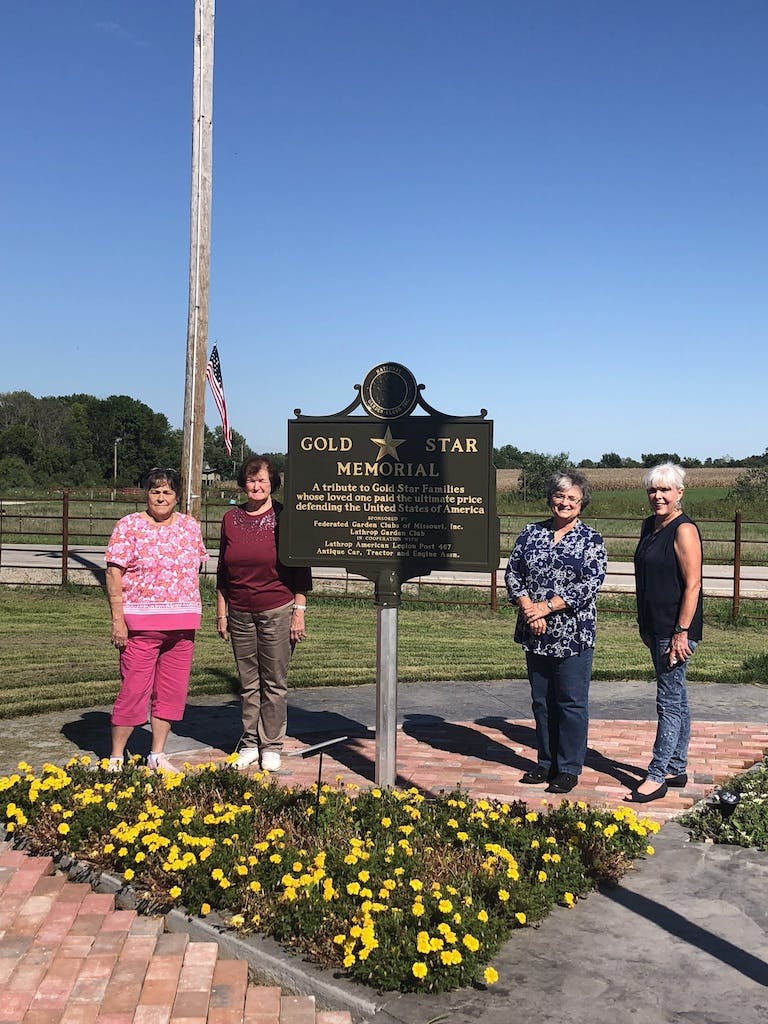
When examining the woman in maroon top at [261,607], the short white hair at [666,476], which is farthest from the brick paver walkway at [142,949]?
the short white hair at [666,476]

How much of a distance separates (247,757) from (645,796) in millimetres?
2174

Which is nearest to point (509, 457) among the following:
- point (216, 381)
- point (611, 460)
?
point (611, 460)

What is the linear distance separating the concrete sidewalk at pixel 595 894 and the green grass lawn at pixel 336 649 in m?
0.78

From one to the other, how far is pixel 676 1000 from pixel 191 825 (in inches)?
82.2

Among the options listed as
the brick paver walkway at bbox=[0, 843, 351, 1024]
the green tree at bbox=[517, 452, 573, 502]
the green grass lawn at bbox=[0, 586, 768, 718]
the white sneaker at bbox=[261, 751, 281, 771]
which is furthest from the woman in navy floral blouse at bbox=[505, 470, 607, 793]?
the green tree at bbox=[517, 452, 573, 502]

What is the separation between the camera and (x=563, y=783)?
539 centimetres

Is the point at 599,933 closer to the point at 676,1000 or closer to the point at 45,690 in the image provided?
the point at 676,1000

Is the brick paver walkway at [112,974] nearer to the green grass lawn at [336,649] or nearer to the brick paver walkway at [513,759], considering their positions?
the brick paver walkway at [513,759]

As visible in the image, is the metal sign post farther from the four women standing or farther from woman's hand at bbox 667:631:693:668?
A: woman's hand at bbox 667:631:693:668

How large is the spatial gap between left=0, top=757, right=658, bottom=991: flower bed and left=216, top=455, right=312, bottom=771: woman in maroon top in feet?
2.04

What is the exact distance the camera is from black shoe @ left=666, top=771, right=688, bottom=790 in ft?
18.1

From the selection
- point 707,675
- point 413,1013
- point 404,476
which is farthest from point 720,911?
point 707,675

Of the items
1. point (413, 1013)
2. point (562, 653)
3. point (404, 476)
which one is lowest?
point (413, 1013)

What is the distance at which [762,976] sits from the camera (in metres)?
3.37
